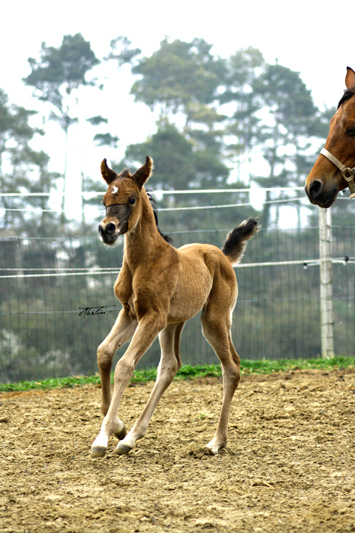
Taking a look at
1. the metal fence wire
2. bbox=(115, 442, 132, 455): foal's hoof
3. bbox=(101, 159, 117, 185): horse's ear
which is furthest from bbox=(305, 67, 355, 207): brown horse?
the metal fence wire

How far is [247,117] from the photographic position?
26.7 meters

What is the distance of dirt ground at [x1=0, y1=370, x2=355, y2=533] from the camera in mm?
3041

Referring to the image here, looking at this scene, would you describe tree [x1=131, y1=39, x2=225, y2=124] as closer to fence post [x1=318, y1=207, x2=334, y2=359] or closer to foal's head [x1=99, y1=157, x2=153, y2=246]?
fence post [x1=318, y1=207, x2=334, y2=359]

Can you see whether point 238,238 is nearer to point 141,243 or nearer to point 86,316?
point 141,243

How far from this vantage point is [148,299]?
4.12 metres

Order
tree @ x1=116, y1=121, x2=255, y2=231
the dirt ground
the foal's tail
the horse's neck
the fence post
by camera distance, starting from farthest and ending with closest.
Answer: tree @ x1=116, y1=121, x2=255, y2=231
the fence post
the foal's tail
the horse's neck
the dirt ground

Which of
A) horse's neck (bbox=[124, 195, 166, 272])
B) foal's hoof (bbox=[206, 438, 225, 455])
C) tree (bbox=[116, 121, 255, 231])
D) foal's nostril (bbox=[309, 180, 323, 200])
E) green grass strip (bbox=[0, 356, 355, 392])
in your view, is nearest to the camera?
foal's nostril (bbox=[309, 180, 323, 200])

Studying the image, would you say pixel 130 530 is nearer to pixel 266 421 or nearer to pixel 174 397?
pixel 266 421

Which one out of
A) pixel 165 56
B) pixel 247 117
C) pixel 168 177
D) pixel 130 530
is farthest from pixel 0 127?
pixel 130 530

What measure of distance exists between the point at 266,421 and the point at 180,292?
1.82 metres

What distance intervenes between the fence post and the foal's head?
5.60m

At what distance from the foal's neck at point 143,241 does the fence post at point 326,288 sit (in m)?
5.37

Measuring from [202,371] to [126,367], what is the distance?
14.2 ft

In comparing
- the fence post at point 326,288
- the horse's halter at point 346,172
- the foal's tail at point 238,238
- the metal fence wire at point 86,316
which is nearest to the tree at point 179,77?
the metal fence wire at point 86,316
